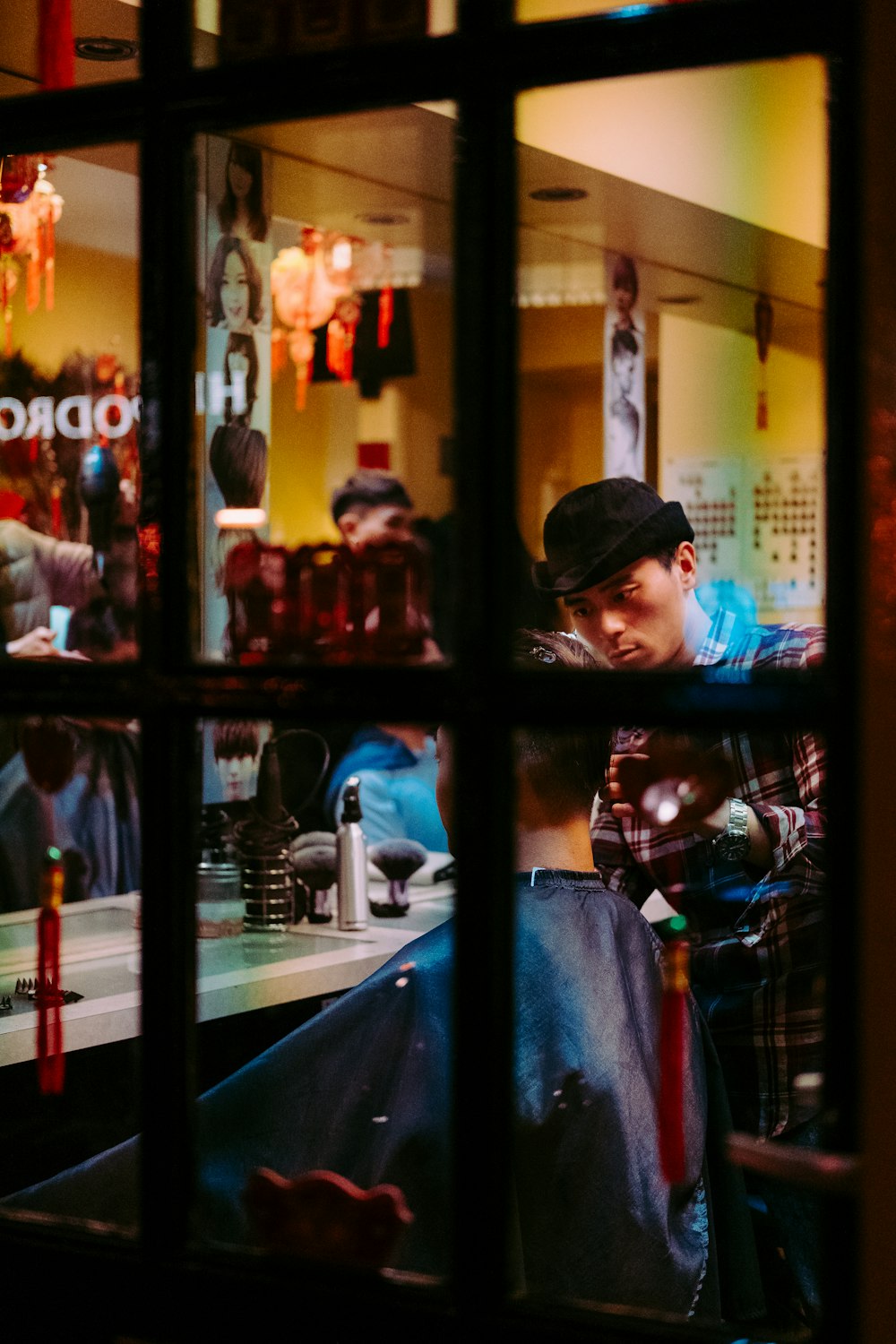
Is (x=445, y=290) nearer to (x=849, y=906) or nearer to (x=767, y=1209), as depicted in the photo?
(x=849, y=906)

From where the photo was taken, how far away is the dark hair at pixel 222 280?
4.41 feet

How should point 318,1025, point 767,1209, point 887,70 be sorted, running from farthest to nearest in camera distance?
point 767,1209
point 318,1025
point 887,70

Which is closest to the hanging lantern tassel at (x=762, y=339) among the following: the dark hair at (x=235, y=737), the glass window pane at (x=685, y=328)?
the glass window pane at (x=685, y=328)

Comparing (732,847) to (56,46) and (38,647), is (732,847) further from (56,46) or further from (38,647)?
(56,46)

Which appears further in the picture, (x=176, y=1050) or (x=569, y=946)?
(x=569, y=946)

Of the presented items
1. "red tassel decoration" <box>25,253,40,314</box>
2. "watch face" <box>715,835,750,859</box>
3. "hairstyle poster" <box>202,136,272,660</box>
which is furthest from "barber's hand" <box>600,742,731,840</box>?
"watch face" <box>715,835,750,859</box>

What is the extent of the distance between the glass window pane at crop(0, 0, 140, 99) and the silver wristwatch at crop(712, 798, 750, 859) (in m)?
1.65

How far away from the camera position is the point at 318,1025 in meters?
2.08

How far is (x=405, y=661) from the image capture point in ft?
3.85

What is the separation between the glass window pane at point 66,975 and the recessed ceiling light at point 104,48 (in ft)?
2.08

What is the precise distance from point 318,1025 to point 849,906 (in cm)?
122

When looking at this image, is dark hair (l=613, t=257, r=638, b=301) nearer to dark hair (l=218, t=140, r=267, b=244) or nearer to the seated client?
the seated client

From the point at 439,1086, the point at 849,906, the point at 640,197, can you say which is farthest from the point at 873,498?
the point at 640,197

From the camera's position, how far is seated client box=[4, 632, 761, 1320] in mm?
1532
